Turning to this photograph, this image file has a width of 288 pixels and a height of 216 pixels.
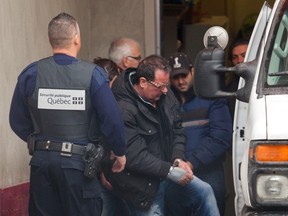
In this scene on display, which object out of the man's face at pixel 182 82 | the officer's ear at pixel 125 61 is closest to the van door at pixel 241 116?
the man's face at pixel 182 82

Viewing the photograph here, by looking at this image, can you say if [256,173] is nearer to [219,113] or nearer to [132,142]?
[132,142]

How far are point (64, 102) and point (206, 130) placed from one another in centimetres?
188

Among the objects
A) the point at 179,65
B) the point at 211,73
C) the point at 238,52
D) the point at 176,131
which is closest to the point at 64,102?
the point at 211,73

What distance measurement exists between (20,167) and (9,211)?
0.60m

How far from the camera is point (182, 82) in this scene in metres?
7.91

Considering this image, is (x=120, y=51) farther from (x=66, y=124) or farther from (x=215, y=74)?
(x=215, y=74)

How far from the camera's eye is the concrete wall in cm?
809

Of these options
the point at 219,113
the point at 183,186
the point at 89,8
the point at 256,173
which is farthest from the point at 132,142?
the point at 89,8

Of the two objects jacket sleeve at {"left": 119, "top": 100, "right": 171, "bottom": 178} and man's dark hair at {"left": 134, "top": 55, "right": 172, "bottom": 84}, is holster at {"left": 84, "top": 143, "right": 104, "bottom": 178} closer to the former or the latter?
jacket sleeve at {"left": 119, "top": 100, "right": 171, "bottom": 178}

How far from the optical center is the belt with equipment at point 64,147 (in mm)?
6277

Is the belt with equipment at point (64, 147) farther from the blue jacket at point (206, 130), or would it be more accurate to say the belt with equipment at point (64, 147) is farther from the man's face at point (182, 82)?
the man's face at point (182, 82)

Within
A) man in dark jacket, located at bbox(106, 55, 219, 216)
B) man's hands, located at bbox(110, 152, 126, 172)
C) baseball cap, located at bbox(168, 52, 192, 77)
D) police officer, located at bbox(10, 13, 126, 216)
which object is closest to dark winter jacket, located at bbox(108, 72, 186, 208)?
man in dark jacket, located at bbox(106, 55, 219, 216)

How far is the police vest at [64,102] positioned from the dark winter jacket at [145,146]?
0.54 meters

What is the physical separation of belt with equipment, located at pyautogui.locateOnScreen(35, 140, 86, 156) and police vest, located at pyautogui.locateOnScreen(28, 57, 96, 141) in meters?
0.05
